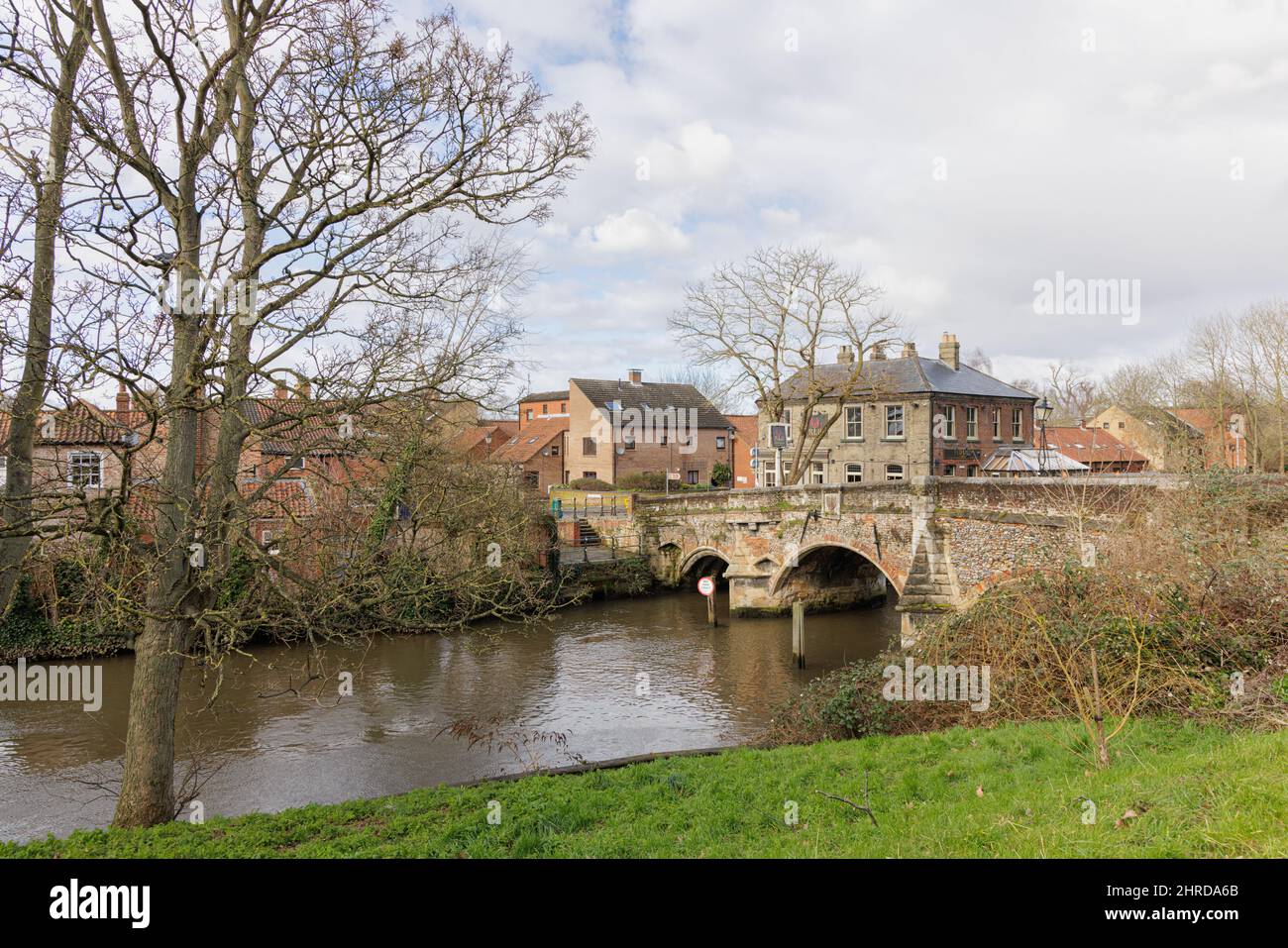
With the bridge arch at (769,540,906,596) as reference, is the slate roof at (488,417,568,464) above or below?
above

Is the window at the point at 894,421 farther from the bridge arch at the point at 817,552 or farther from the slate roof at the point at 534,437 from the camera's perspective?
the slate roof at the point at 534,437

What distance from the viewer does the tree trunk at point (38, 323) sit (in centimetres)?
713

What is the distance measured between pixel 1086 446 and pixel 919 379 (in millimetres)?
16194

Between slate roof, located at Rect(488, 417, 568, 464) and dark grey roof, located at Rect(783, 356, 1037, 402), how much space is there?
58.1 ft

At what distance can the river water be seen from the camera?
12.9 metres

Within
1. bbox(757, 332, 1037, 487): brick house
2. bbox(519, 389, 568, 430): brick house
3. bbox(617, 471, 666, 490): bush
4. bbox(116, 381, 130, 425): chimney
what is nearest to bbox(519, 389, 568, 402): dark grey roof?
bbox(519, 389, 568, 430): brick house

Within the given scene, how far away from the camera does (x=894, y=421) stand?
3609 centimetres

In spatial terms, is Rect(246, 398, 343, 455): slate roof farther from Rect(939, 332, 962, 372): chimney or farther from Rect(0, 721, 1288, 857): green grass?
Rect(939, 332, 962, 372): chimney

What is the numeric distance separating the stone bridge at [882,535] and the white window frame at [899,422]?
698cm

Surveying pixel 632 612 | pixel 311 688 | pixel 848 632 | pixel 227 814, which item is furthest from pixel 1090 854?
pixel 632 612

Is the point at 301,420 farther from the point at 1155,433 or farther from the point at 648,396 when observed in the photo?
the point at 648,396

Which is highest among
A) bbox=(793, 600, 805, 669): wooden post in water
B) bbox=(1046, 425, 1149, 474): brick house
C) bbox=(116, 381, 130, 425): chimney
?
bbox=(1046, 425, 1149, 474): brick house
